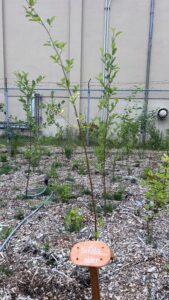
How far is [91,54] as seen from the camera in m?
8.85

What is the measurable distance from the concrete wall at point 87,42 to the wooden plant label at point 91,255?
7814 millimetres

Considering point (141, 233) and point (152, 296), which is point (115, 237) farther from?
point (152, 296)

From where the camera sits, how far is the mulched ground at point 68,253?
1943 mm

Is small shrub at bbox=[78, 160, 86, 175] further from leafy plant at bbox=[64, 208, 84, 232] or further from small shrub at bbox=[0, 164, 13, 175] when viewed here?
leafy plant at bbox=[64, 208, 84, 232]

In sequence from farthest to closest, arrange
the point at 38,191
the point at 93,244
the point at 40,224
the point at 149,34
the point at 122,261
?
the point at 149,34
the point at 38,191
the point at 40,224
the point at 122,261
the point at 93,244

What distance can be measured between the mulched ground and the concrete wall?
5.84 meters

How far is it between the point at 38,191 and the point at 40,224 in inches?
35.0

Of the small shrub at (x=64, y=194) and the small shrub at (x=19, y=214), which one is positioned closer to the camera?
the small shrub at (x=19, y=214)

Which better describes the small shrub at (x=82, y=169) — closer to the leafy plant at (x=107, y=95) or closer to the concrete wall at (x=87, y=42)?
the leafy plant at (x=107, y=95)

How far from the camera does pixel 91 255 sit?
1350 millimetres

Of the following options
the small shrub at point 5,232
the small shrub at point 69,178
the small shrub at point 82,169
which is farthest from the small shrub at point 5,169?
the small shrub at point 5,232

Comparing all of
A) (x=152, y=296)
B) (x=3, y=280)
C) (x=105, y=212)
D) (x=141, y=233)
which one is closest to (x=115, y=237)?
(x=141, y=233)

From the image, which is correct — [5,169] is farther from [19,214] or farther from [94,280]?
[94,280]

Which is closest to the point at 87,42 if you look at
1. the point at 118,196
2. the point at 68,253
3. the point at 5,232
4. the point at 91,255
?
the point at 118,196
